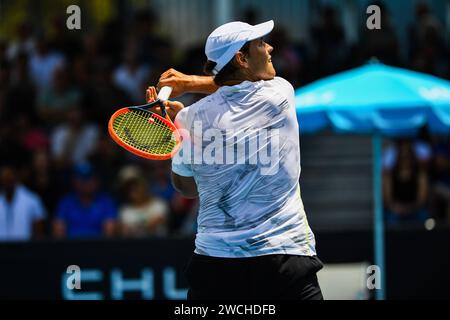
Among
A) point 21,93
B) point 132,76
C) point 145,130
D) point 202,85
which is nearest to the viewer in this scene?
point 145,130

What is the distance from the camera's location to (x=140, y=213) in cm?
909

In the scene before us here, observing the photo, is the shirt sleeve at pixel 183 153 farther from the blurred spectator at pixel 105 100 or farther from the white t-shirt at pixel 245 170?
the blurred spectator at pixel 105 100

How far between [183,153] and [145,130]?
188mm

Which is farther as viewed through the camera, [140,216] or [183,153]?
[140,216]

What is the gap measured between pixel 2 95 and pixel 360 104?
202 inches

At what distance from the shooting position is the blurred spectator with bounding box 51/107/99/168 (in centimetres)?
1009

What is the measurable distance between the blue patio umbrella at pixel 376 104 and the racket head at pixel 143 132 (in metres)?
3.14

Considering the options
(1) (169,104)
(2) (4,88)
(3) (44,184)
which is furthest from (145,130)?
(2) (4,88)

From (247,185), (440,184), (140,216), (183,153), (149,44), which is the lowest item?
(140,216)

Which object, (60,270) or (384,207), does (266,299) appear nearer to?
(60,270)

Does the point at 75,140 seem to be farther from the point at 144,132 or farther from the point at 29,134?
the point at 144,132

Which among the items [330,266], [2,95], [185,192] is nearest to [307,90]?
[330,266]

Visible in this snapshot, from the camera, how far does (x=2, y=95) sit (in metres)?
10.8

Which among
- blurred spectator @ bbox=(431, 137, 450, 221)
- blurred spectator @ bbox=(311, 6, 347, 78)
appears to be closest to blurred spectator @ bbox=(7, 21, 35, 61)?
blurred spectator @ bbox=(311, 6, 347, 78)
